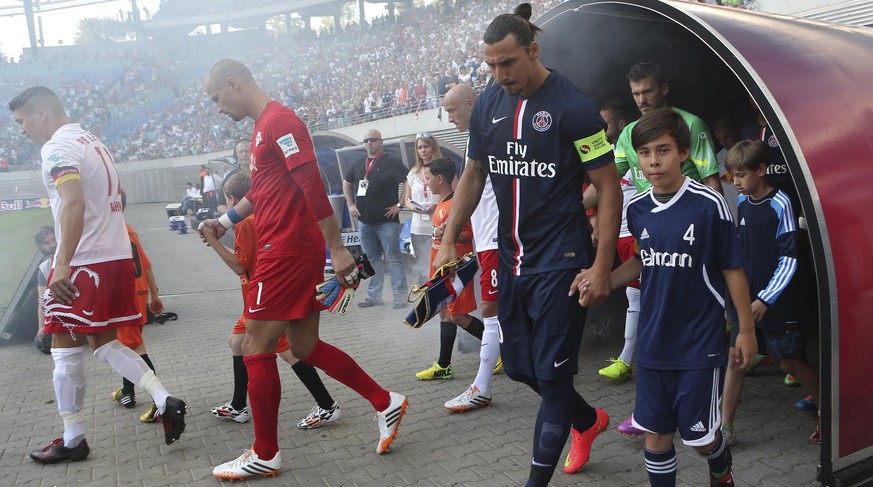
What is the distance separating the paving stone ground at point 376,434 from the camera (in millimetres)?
3639

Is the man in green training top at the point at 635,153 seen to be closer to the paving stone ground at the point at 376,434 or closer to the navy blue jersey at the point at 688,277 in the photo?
the navy blue jersey at the point at 688,277

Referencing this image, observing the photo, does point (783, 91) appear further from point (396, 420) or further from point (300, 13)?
point (300, 13)

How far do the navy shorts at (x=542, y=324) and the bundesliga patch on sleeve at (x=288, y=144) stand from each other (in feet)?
4.07

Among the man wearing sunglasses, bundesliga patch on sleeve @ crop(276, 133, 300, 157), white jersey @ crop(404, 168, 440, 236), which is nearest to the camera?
bundesliga patch on sleeve @ crop(276, 133, 300, 157)

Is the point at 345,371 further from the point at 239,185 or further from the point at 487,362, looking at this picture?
the point at 239,185

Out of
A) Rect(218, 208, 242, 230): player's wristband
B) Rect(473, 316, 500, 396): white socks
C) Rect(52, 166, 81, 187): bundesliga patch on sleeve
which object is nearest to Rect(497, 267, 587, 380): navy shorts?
Rect(473, 316, 500, 396): white socks

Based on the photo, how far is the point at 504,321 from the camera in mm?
3051

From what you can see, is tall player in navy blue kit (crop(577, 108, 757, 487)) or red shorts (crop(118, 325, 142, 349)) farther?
red shorts (crop(118, 325, 142, 349))

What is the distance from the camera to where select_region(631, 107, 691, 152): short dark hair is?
2.79 meters

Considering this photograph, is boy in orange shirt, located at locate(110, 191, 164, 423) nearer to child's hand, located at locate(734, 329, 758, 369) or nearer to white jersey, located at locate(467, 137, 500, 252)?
white jersey, located at locate(467, 137, 500, 252)

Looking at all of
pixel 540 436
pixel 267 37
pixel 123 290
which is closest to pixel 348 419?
pixel 123 290

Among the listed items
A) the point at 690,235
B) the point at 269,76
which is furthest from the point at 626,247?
the point at 269,76

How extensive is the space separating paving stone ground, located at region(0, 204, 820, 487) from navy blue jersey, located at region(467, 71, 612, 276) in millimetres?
1271

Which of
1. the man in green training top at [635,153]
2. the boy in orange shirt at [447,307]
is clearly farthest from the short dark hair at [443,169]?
the man in green training top at [635,153]
